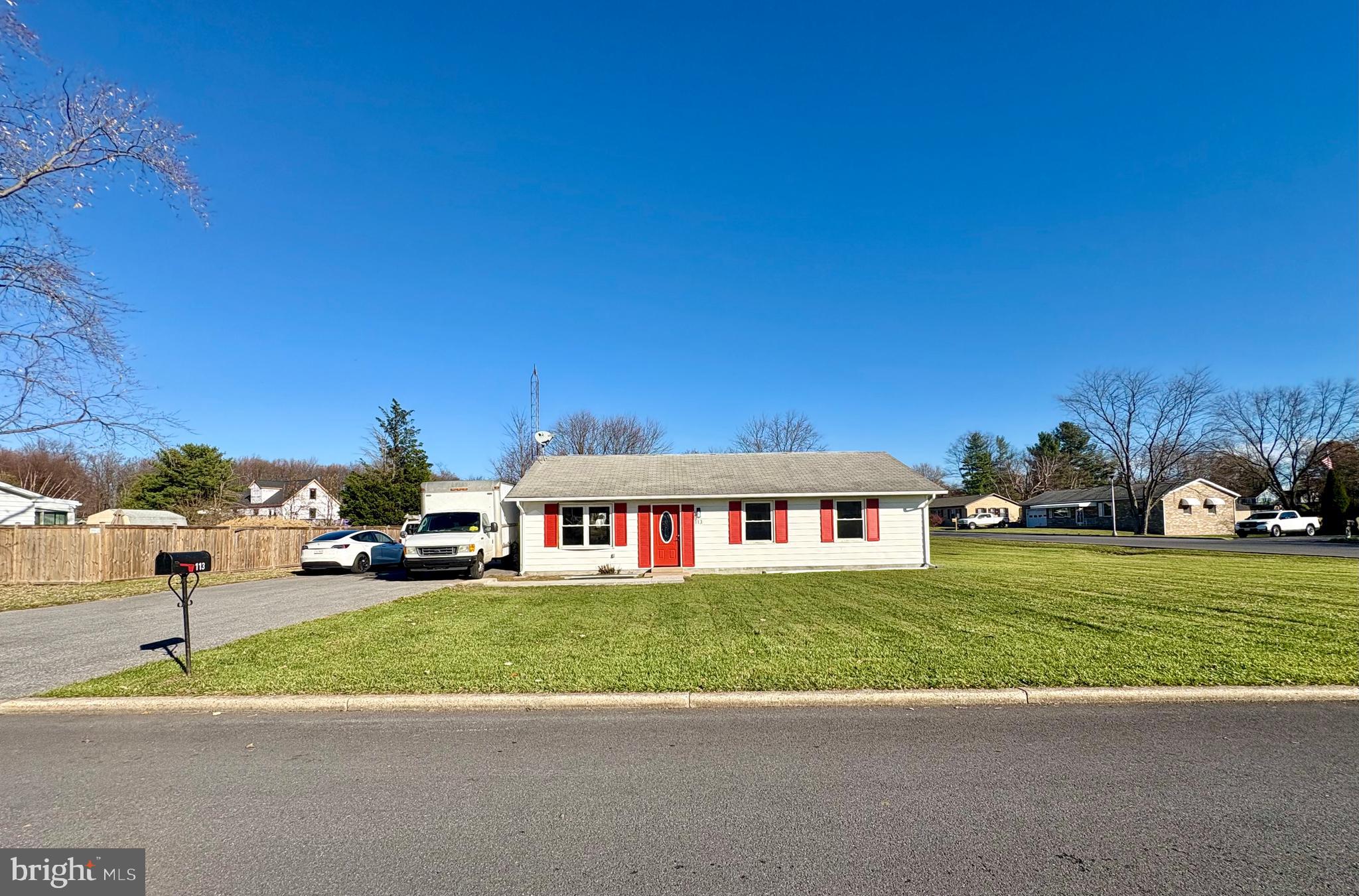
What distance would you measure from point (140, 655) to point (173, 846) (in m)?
5.92

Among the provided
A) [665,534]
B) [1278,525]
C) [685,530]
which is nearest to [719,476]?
[685,530]

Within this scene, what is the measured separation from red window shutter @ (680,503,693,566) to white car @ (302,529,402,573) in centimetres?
1063

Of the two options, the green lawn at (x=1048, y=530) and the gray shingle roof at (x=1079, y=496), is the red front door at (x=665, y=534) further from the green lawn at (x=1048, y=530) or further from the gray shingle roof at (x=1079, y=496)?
the gray shingle roof at (x=1079, y=496)

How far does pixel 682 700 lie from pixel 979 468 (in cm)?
9122

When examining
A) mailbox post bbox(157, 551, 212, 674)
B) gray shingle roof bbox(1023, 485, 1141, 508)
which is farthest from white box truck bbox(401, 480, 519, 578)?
gray shingle roof bbox(1023, 485, 1141, 508)

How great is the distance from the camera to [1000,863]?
320 cm

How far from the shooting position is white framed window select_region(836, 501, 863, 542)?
1950 cm

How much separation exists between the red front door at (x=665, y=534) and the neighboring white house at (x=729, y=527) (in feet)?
0.07

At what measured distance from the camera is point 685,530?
19.5 metres

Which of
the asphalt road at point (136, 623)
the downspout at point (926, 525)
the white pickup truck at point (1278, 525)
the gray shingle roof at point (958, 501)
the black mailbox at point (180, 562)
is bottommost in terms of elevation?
the white pickup truck at point (1278, 525)

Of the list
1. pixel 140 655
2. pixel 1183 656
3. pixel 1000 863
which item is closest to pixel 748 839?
pixel 1000 863

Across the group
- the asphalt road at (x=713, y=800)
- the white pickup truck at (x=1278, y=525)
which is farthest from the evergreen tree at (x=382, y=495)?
the white pickup truck at (x=1278, y=525)

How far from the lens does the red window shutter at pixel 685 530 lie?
63.8 feet

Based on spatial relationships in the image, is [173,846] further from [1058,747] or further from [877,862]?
[1058,747]
